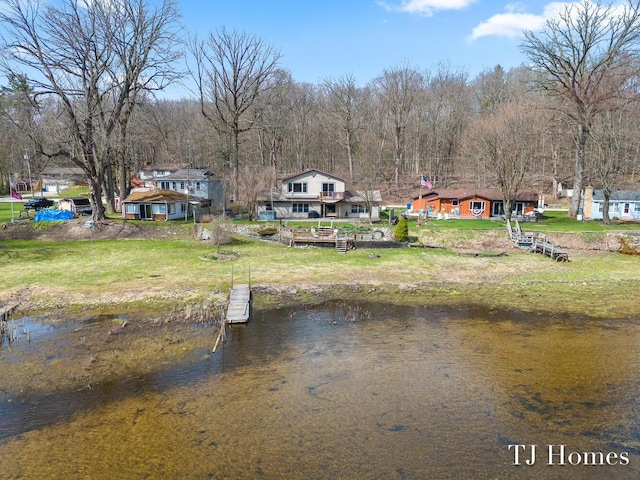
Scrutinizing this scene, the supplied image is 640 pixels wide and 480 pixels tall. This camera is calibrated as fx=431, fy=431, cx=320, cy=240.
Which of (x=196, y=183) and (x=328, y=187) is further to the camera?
(x=196, y=183)

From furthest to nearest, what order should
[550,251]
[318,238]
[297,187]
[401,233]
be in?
[297,187]
[401,233]
[318,238]
[550,251]

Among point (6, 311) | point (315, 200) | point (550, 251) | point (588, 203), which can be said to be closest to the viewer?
point (6, 311)

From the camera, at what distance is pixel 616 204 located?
44.8 meters

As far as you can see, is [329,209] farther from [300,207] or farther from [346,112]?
[346,112]

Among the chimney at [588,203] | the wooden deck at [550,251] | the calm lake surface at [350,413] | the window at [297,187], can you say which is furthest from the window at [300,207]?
the calm lake surface at [350,413]

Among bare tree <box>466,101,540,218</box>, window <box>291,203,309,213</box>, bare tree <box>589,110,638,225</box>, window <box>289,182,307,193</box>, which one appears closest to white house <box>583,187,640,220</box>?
bare tree <box>589,110,638,225</box>

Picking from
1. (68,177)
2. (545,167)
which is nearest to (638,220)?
(545,167)

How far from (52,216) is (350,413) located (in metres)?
39.2

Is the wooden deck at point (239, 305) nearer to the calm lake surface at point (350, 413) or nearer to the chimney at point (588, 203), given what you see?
the calm lake surface at point (350, 413)

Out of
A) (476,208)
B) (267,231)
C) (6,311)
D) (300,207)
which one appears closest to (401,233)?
(267,231)

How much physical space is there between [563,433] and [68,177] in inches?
3383

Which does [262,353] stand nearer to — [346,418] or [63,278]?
[346,418]

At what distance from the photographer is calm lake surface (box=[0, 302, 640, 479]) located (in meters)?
9.85

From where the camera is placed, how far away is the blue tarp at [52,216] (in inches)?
1576
